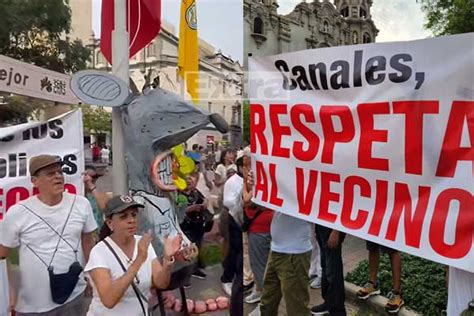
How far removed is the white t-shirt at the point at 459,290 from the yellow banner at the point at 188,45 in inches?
66.0

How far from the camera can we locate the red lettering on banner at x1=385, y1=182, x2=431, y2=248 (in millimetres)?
2062

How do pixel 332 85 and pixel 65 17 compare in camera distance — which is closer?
pixel 332 85

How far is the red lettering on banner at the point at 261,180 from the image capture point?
2.79m

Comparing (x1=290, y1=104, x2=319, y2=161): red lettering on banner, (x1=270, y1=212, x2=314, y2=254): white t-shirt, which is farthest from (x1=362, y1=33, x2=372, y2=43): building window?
(x1=270, y1=212, x2=314, y2=254): white t-shirt

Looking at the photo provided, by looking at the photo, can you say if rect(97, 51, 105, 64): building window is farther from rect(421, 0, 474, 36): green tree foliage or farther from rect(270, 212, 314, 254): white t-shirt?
rect(421, 0, 474, 36): green tree foliage

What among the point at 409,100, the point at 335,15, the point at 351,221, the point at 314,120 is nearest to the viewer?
the point at 409,100

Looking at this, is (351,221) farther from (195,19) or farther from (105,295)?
(195,19)

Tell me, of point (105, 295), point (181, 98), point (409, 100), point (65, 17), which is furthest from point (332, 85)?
point (65, 17)

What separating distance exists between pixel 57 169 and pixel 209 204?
0.99 meters

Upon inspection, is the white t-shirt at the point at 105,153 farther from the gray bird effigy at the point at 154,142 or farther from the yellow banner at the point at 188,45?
the yellow banner at the point at 188,45

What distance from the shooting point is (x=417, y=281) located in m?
3.13

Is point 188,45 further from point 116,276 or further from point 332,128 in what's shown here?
point 116,276

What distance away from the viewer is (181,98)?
2830 mm

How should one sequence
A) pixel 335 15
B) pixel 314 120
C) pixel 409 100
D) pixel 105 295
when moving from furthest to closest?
pixel 335 15, pixel 314 120, pixel 409 100, pixel 105 295
